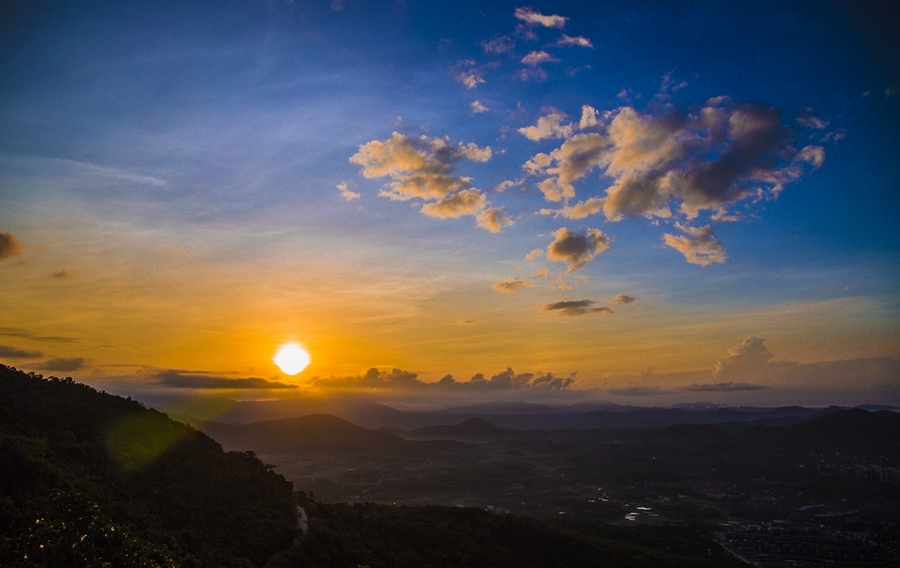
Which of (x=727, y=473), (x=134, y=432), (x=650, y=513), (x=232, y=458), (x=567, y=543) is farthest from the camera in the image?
(x=727, y=473)

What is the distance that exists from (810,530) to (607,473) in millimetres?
88507

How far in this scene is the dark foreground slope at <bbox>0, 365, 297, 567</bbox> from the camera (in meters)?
21.7

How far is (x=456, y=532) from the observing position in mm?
58844

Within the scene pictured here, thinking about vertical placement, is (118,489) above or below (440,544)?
above

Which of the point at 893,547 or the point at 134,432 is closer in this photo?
the point at 134,432

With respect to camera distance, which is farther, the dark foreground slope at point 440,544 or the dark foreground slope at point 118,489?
the dark foreground slope at point 440,544

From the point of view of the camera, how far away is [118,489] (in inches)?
1437

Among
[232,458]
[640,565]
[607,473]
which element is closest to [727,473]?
[607,473]

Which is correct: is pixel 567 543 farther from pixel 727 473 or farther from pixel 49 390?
pixel 727 473

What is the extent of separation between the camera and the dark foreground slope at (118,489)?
21.7 meters

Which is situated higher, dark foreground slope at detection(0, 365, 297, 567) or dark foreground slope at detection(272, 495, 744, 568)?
dark foreground slope at detection(0, 365, 297, 567)

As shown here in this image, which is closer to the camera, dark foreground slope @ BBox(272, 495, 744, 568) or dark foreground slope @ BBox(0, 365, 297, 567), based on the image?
dark foreground slope @ BBox(0, 365, 297, 567)

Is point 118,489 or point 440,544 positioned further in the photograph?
point 440,544

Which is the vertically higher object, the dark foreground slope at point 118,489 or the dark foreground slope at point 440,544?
the dark foreground slope at point 118,489
